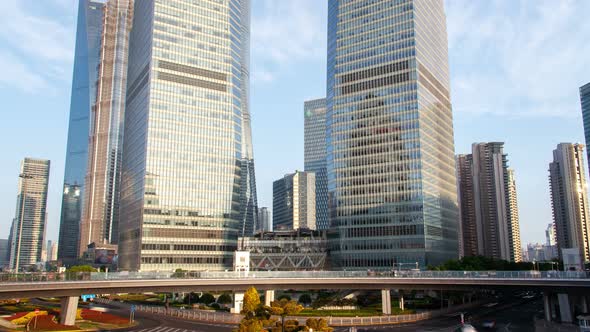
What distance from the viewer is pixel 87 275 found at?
275 ft

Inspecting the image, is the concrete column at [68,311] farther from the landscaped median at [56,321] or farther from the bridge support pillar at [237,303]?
the bridge support pillar at [237,303]

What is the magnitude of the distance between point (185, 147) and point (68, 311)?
109 metres

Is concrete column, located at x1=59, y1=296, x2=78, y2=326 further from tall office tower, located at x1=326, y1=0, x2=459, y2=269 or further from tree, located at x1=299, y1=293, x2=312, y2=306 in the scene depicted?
tall office tower, located at x1=326, y1=0, x2=459, y2=269

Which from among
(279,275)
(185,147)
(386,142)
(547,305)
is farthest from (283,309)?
(185,147)

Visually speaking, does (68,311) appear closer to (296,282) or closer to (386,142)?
(296,282)

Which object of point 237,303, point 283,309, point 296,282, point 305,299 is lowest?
point 305,299

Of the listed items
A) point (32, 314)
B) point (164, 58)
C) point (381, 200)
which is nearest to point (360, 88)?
point (381, 200)

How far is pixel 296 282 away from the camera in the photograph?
317 ft

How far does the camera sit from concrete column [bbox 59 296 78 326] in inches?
3206

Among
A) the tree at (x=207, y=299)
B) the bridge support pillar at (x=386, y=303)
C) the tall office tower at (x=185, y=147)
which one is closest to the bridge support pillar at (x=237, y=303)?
the bridge support pillar at (x=386, y=303)

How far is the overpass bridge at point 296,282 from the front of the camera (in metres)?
78.7

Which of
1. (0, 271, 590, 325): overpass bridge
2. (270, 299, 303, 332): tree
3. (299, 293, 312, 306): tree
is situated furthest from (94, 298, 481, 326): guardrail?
(299, 293, 312, 306): tree

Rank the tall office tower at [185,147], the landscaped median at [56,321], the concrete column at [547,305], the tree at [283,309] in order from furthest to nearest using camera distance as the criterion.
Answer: the tall office tower at [185,147] → the concrete column at [547,305] → the landscaped median at [56,321] → the tree at [283,309]

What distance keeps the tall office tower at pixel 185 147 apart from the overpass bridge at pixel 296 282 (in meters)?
85.2
